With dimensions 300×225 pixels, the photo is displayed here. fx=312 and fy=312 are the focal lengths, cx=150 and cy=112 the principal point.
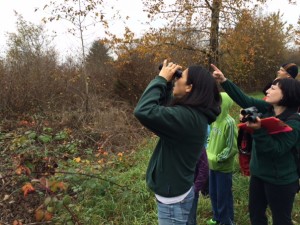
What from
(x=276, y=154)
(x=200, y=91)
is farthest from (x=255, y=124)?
(x=200, y=91)

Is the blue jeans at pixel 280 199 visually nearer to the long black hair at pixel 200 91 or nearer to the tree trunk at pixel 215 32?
the long black hair at pixel 200 91

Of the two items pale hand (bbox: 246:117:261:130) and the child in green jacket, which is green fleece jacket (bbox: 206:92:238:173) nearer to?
the child in green jacket

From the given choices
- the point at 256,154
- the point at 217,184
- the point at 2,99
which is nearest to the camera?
the point at 256,154

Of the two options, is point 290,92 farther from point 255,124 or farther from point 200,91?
point 200,91

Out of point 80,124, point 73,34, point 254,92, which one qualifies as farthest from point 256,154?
point 254,92

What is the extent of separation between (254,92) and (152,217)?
21.7m

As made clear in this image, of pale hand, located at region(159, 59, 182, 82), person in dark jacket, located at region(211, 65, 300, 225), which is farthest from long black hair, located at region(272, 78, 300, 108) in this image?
pale hand, located at region(159, 59, 182, 82)

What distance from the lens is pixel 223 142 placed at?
3582 millimetres

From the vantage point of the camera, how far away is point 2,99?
28.1 ft

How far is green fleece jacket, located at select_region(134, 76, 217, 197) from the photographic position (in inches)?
75.8

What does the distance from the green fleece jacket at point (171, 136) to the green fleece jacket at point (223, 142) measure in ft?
4.60

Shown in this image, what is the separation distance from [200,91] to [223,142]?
1.65 m

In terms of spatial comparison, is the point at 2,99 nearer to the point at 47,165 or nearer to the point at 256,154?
the point at 47,165

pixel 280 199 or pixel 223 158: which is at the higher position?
pixel 223 158
